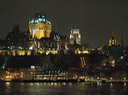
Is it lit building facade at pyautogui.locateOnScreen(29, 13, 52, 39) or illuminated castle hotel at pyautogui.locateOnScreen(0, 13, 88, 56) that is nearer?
illuminated castle hotel at pyautogui.locateOnScreen(0, 13, 88, 56)

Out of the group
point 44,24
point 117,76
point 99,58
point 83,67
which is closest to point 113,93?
point 117,76

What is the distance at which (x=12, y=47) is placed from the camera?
14625cm

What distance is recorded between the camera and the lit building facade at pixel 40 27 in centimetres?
15125

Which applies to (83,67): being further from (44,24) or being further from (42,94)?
(42,94)

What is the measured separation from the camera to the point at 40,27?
150 meters

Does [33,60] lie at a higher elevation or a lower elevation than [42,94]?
higher

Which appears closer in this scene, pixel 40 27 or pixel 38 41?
pixel 38 41

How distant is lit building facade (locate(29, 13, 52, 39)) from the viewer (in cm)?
15125

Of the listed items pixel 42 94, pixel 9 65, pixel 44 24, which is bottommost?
pixel 42 94

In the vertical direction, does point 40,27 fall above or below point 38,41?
above

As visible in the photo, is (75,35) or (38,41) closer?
(38,41)

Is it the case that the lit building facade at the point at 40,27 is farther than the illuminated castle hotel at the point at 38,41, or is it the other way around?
the lit building facade at the point at 40,27

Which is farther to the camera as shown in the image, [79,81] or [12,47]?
[12,47]

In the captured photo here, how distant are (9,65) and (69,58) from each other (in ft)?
40.2
